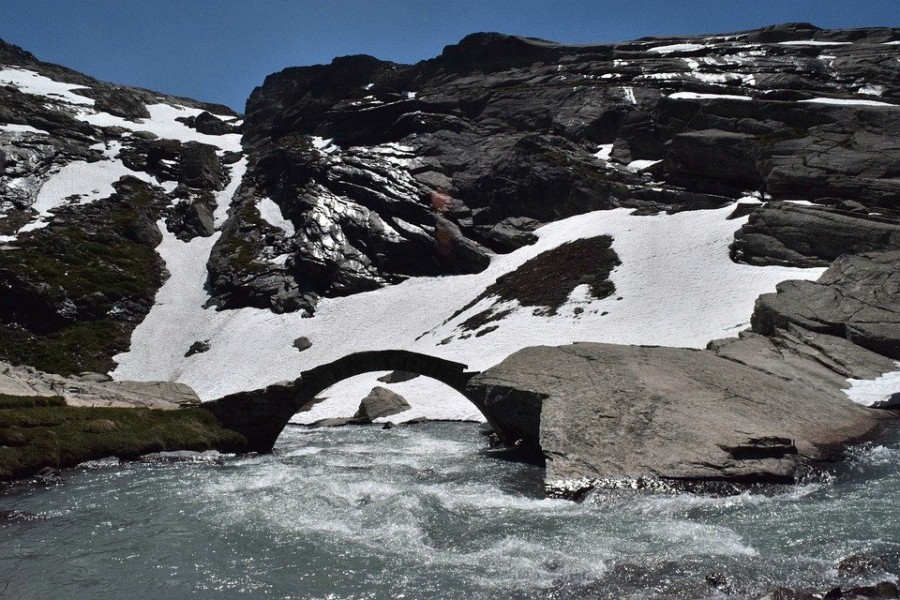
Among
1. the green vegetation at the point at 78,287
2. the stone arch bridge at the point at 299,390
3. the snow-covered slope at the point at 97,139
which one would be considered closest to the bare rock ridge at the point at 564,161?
the green vegetation at the point at 78,287

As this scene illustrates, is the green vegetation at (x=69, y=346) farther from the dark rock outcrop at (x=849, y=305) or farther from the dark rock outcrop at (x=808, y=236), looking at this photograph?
the dark rock outcrop at (x=808, y=236)

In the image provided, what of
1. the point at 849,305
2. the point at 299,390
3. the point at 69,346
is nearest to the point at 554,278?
the point at 849,305

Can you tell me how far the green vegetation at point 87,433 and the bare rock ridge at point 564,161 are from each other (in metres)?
43.6

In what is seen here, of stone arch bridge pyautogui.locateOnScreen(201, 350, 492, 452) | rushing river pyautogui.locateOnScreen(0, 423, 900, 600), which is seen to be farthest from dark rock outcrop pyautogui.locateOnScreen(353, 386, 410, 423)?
rushing river pyautogui.locateOnScreen(0, 423, 900, 600)

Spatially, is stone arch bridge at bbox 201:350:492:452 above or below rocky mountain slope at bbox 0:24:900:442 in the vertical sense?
below

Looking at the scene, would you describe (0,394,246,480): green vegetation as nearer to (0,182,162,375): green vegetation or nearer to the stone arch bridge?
the stone arch bridge

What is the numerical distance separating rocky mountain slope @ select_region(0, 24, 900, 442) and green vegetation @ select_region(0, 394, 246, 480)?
16921mm

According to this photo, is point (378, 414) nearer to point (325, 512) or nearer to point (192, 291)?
point (325, 512)

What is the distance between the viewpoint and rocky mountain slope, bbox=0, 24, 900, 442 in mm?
48312

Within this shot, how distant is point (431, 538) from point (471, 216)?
7306cm

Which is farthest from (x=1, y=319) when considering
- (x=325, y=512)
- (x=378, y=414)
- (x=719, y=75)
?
(x=719, y=75)

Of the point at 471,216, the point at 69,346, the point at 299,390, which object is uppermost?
the point at 471,216

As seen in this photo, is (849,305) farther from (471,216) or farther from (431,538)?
(471,216)

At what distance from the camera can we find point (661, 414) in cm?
1675
